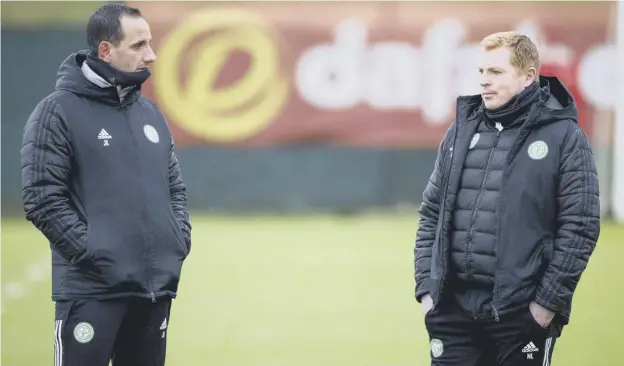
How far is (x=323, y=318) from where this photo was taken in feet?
28.0

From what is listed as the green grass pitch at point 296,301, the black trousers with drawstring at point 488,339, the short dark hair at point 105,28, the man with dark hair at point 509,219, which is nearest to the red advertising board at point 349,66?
the green grass pitch at point 296,301

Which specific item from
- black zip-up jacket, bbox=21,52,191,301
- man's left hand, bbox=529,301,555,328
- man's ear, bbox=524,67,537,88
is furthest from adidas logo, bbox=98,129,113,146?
man's left hand, bbox=529,301,555,328

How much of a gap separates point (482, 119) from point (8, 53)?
1096 cm

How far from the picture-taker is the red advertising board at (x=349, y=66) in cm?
1427

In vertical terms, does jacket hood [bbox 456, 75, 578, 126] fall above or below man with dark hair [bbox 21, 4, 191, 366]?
above

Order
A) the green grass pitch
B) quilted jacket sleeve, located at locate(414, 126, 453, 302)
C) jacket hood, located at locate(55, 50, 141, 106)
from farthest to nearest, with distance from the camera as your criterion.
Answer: the green grass pitch < quilted jacket sleeve, located at locate(414, 126, 453, 302) < jacket hood, located at locate(55, 50, 141, 106)

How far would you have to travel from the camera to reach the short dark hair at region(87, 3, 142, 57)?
14.3ft

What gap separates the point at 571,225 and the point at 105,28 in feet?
6.52

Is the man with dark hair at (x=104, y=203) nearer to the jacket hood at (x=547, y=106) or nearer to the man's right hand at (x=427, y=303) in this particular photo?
the man's right hand at (x=427, y=303)

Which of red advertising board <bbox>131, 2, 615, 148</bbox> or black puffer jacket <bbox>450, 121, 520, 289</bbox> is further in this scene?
red advertising board <bbox>131, 2, 615, 148</bbox>

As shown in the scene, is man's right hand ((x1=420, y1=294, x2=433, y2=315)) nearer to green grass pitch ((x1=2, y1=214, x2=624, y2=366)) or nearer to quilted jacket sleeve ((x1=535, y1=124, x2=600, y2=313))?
quilted jacket sleeve ((x1=535, y1=124, x2=600, y2=313))

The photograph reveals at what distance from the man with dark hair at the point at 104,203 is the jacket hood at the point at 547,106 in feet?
4.14

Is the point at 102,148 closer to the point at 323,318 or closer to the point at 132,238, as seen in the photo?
the point at 132,238

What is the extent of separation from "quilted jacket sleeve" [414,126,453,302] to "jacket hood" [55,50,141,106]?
1269 millimetres
